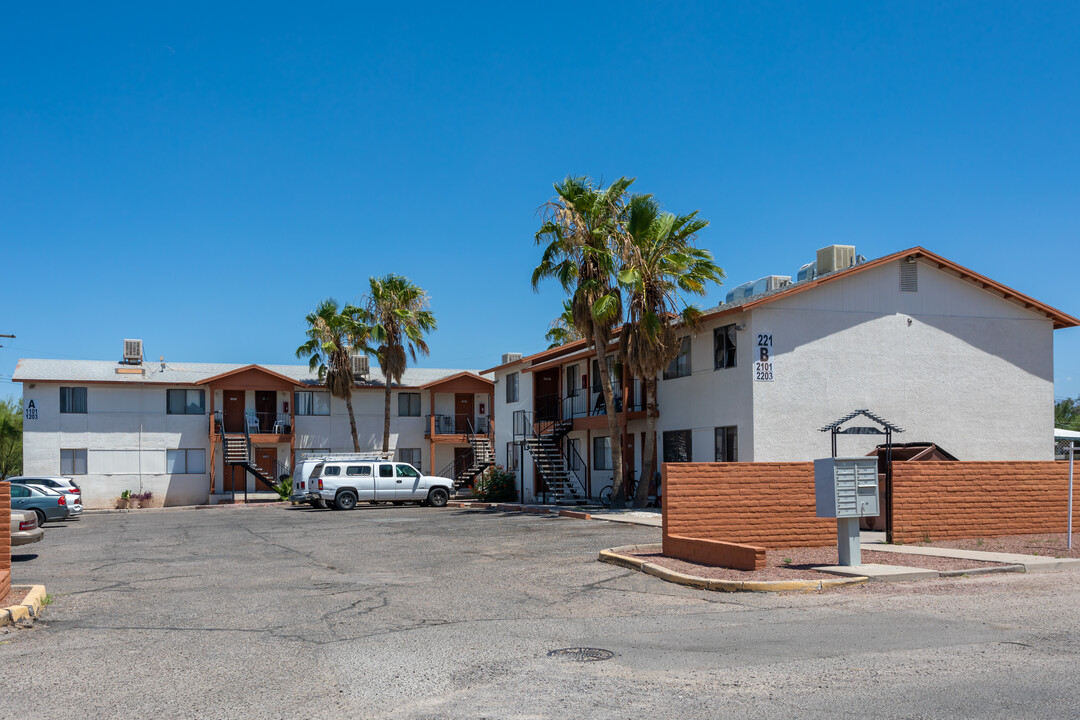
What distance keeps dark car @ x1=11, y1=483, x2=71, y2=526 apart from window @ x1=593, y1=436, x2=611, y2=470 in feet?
56.6

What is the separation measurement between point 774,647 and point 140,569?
35.2 feet

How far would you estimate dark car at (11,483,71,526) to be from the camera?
28.2 meters

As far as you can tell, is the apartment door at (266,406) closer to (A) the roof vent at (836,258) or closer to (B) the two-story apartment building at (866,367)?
(B) the two-story apartment building at (866,367)

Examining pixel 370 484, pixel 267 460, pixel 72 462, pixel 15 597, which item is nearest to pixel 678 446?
pixel 370 484

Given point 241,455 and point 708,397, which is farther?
point 241,455

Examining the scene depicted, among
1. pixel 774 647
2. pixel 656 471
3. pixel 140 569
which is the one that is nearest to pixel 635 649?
pixel 774 647

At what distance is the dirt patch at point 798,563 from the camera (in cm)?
1320

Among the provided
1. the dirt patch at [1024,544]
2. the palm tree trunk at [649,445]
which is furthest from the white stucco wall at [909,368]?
the dirt patch at [1024,544]

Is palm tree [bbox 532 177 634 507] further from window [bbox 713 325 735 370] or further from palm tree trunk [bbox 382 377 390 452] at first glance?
palm tree trunk [bbox 382 377 390 452]

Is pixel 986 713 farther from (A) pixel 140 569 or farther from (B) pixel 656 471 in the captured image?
(B) pixel 656 471

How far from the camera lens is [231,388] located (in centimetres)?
4650

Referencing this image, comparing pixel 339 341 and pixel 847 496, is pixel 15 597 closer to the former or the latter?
pixel 847 496

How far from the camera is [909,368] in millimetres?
28406

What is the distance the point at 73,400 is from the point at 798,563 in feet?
127
